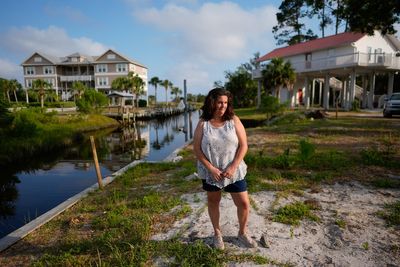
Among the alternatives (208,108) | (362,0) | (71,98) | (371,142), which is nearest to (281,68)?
(362,0)

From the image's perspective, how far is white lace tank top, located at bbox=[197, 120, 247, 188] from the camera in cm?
325

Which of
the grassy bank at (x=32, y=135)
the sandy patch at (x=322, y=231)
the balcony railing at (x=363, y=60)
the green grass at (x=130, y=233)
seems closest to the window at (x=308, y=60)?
the balcony railing at (x=363, y=60)

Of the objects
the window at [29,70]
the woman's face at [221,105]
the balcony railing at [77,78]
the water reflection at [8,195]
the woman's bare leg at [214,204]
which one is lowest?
the water reflection at [8,195]

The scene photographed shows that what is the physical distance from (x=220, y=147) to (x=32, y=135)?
1859 centimetres

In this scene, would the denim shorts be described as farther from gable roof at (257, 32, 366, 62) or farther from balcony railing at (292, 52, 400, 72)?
gable roof at (257, 32, 366, 62)

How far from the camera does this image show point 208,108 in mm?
3334

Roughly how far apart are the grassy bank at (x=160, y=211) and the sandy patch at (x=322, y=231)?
152 mm

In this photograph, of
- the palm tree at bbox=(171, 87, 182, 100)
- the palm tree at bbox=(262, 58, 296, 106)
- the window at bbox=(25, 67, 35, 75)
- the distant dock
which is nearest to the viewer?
the palm tree at bbox=(262, 58, 296, 106)

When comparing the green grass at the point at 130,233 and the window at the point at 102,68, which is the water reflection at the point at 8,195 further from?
the window at the point at 102,68

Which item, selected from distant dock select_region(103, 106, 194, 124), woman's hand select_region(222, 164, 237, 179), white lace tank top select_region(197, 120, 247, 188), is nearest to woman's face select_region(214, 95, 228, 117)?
white lace tank top select_region(197, 120, 247, 188)

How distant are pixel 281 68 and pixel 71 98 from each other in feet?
146

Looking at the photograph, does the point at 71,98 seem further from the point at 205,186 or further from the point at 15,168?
the point at 205,186

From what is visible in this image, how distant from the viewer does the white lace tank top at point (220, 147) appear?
3252mm

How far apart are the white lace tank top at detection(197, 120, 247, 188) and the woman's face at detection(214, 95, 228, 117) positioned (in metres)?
0.14
